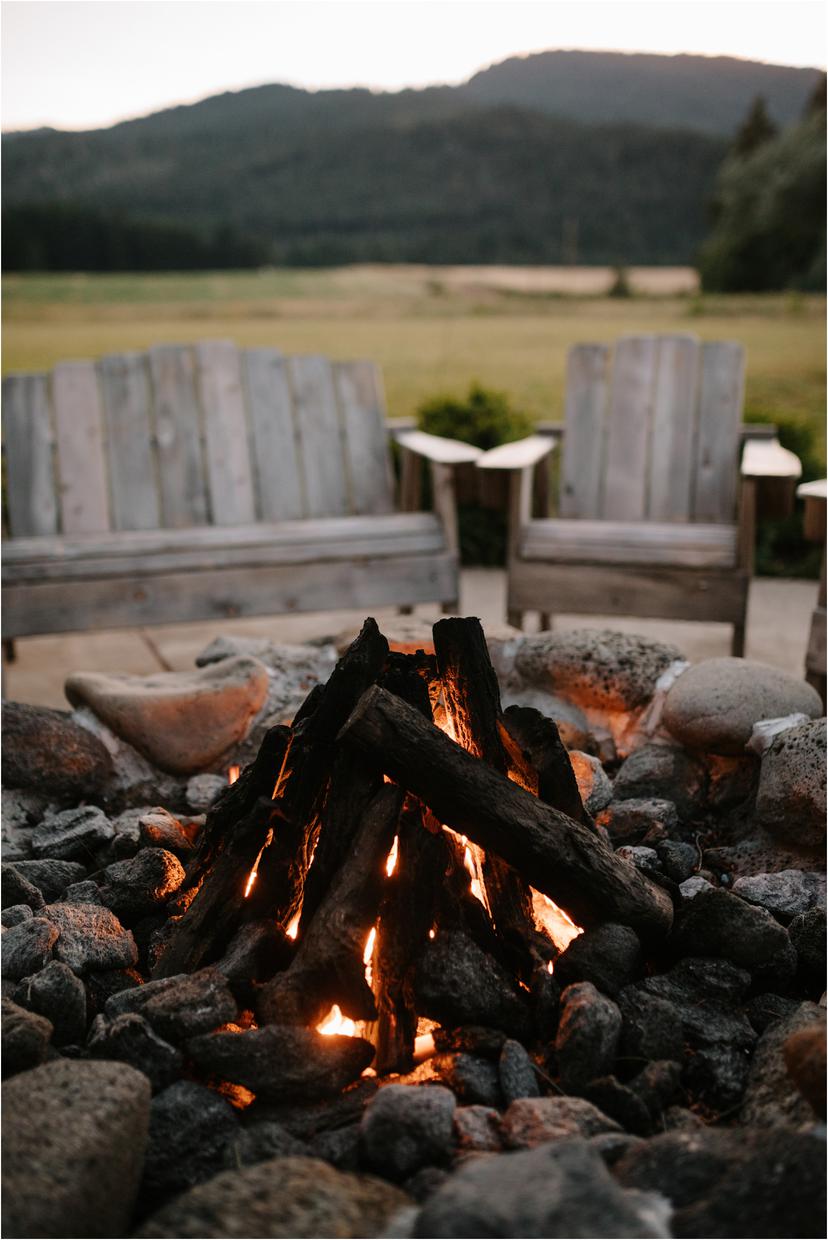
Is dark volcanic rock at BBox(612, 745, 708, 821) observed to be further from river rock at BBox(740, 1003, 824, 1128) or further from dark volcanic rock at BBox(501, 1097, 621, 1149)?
dark volcanic rock at BBox(501, 1097, 621, 1149)

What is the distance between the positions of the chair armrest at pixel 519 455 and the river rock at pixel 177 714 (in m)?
1.12

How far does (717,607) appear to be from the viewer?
3193 millimetres

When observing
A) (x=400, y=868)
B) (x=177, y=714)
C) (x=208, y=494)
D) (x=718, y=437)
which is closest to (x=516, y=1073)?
(x=400, y=868)

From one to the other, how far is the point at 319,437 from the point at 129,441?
0.62 m

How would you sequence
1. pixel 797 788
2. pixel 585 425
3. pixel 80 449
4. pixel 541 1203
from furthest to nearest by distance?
pixel 585 425, pixel 80 449, pixel 797 788, pixel 541 1203

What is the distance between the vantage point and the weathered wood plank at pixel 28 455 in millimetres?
3342

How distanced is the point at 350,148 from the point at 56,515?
3876mm

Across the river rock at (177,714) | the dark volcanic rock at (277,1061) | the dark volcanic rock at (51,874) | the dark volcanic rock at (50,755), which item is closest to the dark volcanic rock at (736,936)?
the dark volcanic rock at (277,1061)

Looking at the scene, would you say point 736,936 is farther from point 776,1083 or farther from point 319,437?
point 319,437

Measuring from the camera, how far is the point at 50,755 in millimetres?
2225

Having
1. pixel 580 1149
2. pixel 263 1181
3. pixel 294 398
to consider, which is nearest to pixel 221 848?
pixel 263 1181

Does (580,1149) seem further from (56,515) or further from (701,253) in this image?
(701,253)

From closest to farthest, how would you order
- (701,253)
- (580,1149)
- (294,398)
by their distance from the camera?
(580,1149) → (294,398) → (701,253)

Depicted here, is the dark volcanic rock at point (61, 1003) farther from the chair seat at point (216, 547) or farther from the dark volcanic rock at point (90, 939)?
the chair seat at point (216, 547)
